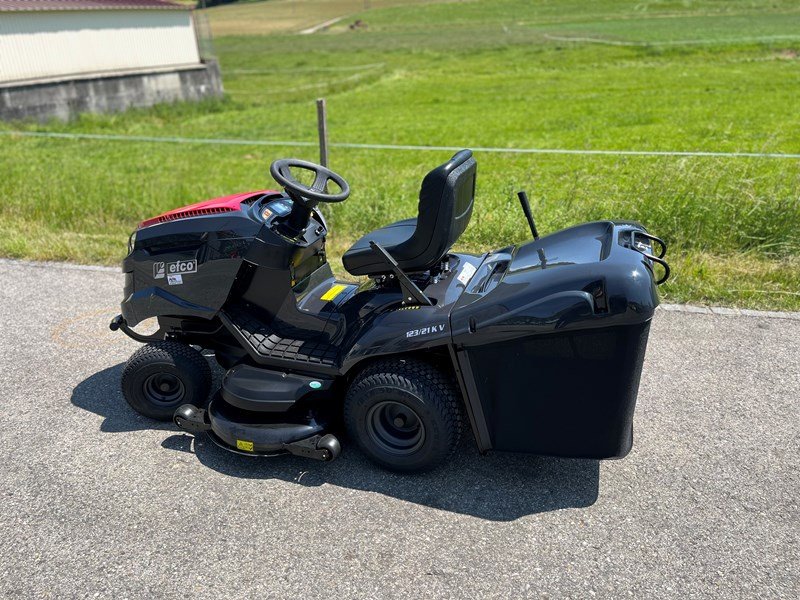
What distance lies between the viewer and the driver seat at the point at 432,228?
3.19 m

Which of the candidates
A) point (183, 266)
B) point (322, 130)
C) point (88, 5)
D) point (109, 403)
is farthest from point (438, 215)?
point (88, 5)

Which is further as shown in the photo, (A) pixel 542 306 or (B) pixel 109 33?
(B) pixel 109 33

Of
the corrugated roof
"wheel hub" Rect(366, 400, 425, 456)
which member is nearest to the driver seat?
"wheel hub" Rect(366, 400, 425, 456)

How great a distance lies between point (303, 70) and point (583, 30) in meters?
18.1

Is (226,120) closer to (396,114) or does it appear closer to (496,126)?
(396,114)

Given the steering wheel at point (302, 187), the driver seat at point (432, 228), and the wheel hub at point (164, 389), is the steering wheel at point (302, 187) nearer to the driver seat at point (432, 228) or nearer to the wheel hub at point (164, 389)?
the driver seat at point (432, 228)

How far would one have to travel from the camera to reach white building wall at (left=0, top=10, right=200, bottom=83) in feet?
56.3

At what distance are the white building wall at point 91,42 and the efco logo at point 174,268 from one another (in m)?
16.3

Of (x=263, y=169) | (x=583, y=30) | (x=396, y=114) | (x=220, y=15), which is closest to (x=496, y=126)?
(x=396, y=114)

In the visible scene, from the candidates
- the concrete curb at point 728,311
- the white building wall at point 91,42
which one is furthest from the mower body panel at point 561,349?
the white building wall at point 91,42

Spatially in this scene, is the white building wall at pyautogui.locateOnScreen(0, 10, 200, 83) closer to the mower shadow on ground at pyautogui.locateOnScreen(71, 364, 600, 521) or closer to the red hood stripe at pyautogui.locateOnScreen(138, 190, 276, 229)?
the red hood stripe at pyautogui.locateOnScreen(138, 190, 276, 229)

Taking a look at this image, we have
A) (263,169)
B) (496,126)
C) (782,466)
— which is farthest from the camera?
(496,126)

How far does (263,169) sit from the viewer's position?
12.8 meters

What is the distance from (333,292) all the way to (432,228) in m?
0.90
